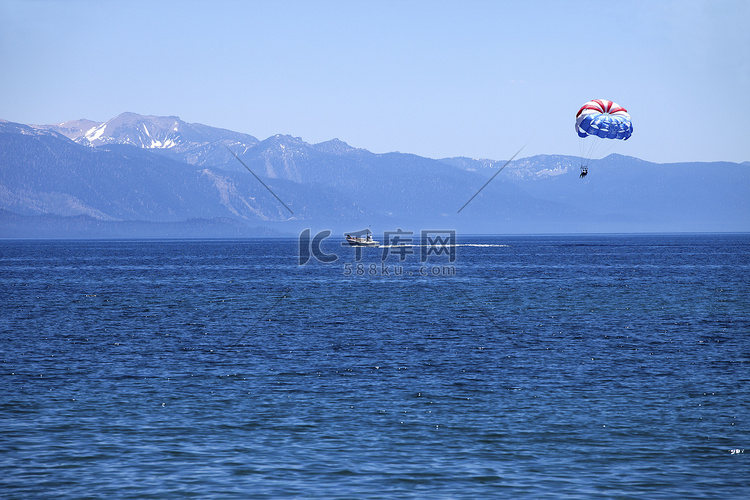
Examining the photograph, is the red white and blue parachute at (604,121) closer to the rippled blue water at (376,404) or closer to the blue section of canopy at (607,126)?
the blue section of canopy at (607,126)

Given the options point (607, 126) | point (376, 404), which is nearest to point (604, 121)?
point (607, 126)

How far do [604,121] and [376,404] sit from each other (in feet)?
157

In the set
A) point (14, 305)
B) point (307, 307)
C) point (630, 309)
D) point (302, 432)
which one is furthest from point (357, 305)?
point (302, 432)

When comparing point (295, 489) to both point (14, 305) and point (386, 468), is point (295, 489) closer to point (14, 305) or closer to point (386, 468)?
point (386, 468)

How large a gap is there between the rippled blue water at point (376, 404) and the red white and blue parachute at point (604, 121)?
15.7 meters

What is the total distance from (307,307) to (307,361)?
33240mm

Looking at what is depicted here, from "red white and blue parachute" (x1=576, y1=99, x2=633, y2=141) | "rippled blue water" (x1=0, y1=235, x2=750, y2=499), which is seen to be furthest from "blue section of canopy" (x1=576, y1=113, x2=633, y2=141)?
"rippled blue water" (x1=0, y1=235, x2=750, y2=499)

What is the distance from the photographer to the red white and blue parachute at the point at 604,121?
71.9 m

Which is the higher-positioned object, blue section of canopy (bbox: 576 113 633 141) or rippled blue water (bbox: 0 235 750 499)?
blue section of canopy (bbox: 576 113 633 141)

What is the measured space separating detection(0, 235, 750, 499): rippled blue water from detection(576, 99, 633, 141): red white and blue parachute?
620 inches

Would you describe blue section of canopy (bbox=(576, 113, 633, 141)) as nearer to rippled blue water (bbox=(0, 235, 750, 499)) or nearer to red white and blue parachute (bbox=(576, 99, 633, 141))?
red white and blue parachute (bbox=(576, 99, 633, 141))

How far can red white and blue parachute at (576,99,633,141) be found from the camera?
7188cm

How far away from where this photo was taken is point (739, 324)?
59562mm

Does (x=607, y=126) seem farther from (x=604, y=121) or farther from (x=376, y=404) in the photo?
(x=376, y=404)
